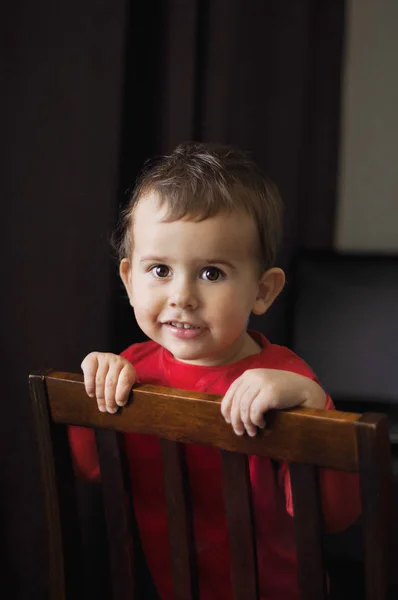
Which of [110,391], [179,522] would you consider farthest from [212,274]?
[179,522]

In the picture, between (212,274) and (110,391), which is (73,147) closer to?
(212,274)

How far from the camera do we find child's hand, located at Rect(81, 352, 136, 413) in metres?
0.83

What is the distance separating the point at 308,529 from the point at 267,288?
0.47 m

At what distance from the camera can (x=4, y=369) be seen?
4.66 ft

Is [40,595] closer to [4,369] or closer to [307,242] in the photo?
[4,369]

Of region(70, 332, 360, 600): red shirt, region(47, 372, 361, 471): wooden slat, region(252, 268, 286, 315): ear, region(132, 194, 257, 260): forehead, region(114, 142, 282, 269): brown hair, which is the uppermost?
region(114, 142, 282, 269): brown hair

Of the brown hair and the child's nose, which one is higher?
the brown hair

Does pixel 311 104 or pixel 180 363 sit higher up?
pixel 311 104

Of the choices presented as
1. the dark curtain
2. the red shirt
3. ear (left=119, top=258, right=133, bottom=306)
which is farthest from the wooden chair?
the dark curtain

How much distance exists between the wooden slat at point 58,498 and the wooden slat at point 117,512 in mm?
Answer: 75

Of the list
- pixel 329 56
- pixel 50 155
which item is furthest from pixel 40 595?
pixel 329 56

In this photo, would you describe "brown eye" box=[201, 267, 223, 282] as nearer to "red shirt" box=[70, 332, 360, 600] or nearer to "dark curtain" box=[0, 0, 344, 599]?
"red shirt" box=[70, 332, 360, 600]

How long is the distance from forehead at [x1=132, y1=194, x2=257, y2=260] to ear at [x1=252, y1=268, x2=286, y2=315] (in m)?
0.08

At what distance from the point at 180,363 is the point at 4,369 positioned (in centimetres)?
45
